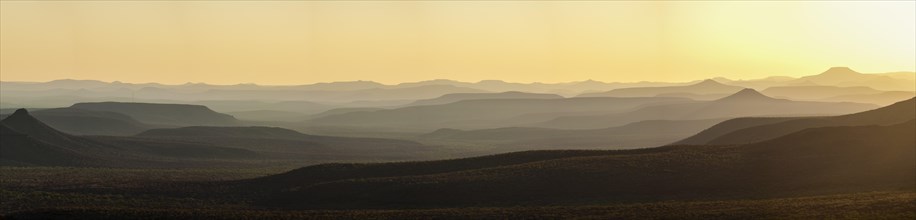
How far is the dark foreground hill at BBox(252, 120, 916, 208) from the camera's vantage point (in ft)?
234

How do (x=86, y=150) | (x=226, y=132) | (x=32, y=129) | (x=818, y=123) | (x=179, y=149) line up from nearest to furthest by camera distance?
(x=86, y=150) → (x=32, y=129) → (x=818, y=123) → (x=179, y=149) → (x=226, y=132)

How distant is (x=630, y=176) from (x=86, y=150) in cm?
7257

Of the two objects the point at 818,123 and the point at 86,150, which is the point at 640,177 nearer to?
the point at 818,123

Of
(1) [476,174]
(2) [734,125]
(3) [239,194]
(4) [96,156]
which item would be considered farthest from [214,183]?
(2) [734,125]

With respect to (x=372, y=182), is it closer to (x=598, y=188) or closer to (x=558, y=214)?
(x=598, y=188)

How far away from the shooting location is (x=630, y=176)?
7762 cm

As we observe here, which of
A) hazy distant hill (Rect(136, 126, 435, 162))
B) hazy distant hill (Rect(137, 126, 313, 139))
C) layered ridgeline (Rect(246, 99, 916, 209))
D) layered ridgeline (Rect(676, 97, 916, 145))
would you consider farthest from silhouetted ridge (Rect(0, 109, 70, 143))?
layered ridgeline (Rect(676, 97, 916, 145))

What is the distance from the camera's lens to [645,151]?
93.6 m

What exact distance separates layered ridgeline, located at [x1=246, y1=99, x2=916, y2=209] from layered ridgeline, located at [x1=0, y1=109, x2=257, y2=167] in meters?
38.2

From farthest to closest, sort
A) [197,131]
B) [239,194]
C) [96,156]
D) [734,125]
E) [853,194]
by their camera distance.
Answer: [197,131] < [734,125] < [96,156] < [239,194] < [853,194]

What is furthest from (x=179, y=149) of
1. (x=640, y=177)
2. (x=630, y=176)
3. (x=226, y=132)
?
(x=640, y=177)

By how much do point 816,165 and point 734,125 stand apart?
71965 millimetres

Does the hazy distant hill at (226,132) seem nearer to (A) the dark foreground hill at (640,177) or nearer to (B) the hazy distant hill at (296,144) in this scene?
(B) the hazy distant hill at (296,144)

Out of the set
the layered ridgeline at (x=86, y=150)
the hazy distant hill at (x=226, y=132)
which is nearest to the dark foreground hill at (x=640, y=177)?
the layered ridgeline at (x=86, y=150)
